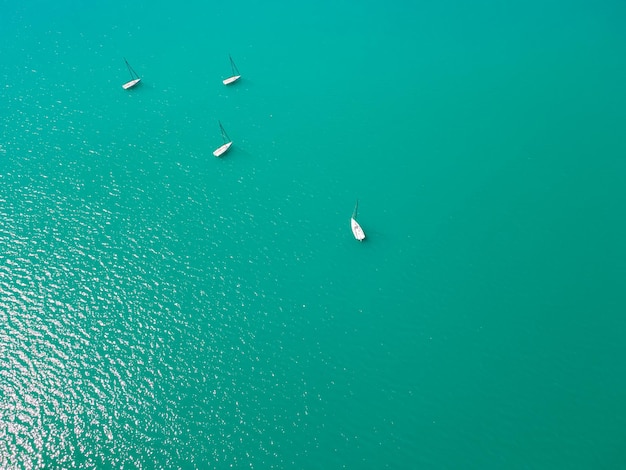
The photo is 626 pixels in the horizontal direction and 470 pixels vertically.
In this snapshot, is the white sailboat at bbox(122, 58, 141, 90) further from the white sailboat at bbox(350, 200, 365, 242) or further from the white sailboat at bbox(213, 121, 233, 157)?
the white sailboat at bbox(350, 200, 365, 242)

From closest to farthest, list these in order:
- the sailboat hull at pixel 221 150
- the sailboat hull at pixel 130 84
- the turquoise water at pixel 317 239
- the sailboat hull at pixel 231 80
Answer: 1. the turquoise water at pixel 317 239
2. the sailboat hull at pixel 221 150
3. the sailboat hull at pixel 231 80
4. the sailboat hull at pixel 130 84

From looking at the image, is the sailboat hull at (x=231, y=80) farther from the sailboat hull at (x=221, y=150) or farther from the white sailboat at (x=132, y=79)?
the white sailboat at (x=132, y=79)

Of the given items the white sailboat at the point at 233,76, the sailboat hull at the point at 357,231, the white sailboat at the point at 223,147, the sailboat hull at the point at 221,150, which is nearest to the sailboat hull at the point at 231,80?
the white sailboat at the point at 233,76

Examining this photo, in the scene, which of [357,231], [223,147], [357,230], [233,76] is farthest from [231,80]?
[357,231]

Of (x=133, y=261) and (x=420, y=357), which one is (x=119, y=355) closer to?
(x=133, y=261)

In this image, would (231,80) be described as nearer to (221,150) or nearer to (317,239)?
(221,150)
